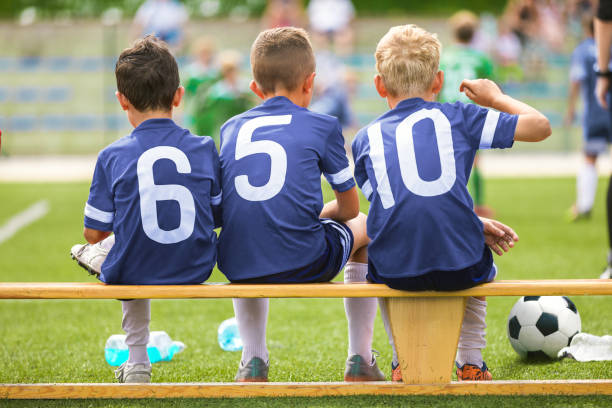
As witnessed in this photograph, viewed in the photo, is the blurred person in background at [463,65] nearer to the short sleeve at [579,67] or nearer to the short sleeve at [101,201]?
the short sleeve at [579,67]

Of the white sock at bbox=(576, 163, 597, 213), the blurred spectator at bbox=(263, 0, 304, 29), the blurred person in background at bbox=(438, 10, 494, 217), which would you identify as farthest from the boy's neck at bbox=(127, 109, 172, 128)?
the blurred spectator at bbox=(263, 0, 304, 29)

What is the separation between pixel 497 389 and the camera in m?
2.96

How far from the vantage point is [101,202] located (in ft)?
10.2

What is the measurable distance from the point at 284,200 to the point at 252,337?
22.5 inches

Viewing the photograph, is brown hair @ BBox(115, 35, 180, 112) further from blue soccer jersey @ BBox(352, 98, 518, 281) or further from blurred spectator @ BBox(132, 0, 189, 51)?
blurred spectator @ BBox(132, 0, 189, 51)

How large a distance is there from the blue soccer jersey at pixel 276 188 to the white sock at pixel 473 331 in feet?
2.07

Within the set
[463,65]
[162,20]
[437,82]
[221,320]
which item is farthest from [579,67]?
[162,20]

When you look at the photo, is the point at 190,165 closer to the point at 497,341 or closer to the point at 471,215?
the point at 471,215

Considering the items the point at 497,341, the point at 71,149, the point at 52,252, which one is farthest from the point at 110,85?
the point at 497,341

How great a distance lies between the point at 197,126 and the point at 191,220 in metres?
7.83

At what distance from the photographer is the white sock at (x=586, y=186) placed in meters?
8.25

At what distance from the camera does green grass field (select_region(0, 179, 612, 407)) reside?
136 inches

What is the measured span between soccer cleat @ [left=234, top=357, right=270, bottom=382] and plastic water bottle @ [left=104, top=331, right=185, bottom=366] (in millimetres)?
775

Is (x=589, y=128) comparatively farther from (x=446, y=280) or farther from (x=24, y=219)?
(x=24, y=219)
